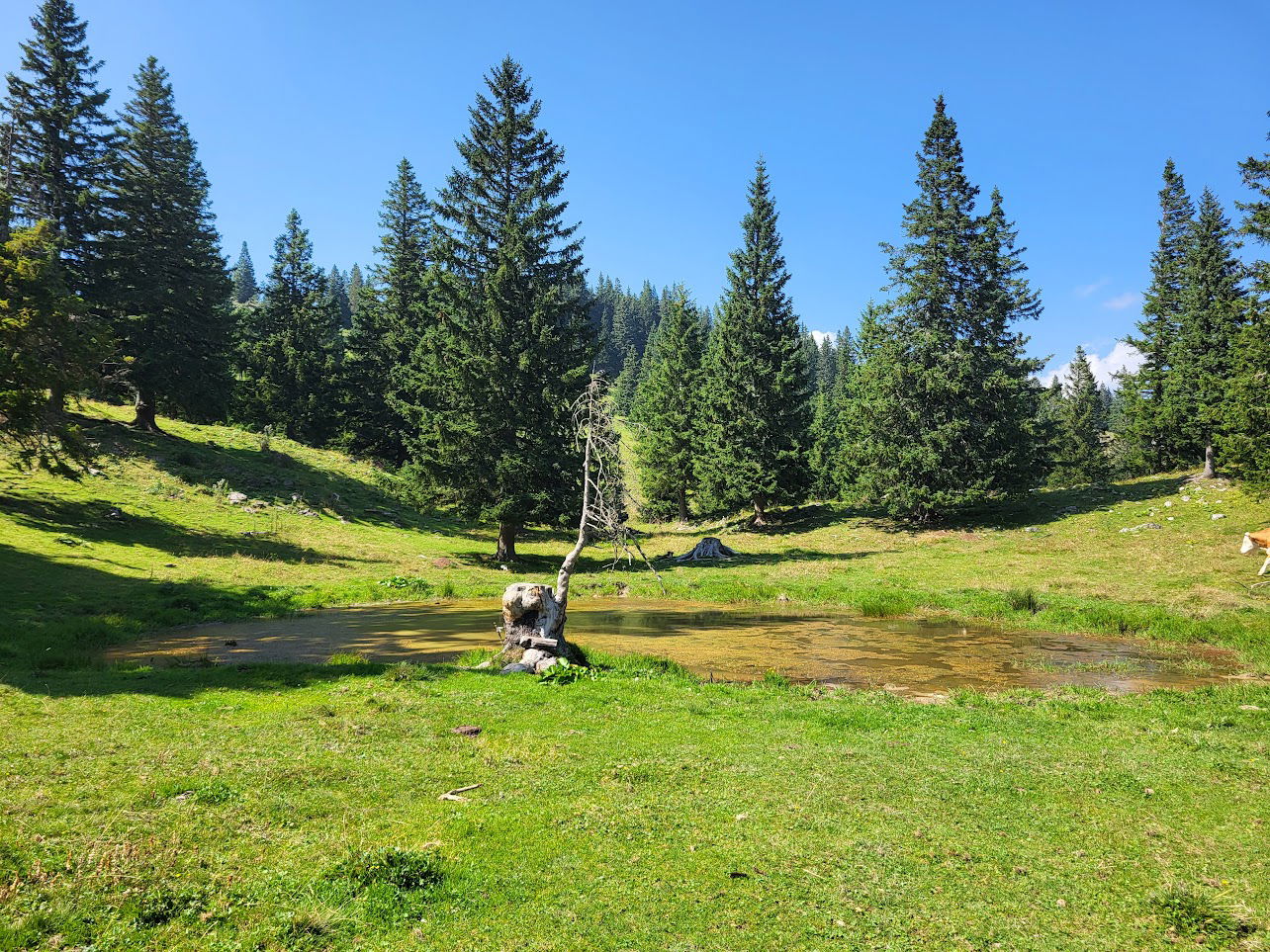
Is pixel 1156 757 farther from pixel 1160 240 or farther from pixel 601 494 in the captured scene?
pixel 1160 240

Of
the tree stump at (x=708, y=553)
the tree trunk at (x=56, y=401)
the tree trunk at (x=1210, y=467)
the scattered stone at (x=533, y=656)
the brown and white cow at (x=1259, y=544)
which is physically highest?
the tree trunk at (x=56, y=401)

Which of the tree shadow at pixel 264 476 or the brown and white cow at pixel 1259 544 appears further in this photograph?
the tree shadow at pixel 264 476

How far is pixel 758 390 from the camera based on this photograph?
169 feet

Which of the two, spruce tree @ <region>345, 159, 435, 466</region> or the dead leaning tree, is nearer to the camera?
the dead leaning tree

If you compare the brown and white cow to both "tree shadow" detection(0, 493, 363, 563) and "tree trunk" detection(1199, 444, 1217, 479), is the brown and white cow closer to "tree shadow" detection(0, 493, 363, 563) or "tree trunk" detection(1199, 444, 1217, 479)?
"tree trunk" detection(1199, 444, 1217, 479)

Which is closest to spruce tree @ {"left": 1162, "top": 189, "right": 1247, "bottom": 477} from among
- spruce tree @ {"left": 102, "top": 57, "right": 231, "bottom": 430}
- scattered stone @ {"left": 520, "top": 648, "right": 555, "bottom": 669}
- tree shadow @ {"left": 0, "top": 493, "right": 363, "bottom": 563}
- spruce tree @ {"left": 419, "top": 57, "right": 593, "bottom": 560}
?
spruce tree @ {"left": 419, "top": 57, "right": 593, "bottom": 560}

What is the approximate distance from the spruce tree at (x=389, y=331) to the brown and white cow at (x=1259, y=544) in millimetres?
54653

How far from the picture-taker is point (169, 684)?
12.7 m

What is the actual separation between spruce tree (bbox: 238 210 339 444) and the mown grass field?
40586 mm

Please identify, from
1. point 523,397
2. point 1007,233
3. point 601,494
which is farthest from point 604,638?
point 1007,233

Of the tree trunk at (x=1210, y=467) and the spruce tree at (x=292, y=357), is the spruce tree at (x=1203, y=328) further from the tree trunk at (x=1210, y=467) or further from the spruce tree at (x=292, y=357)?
the spruce tree at (x=292, y=357)

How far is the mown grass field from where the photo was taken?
5680mm

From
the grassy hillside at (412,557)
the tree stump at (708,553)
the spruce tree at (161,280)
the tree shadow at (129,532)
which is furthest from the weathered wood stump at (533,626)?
the spruce tree at (161,280)

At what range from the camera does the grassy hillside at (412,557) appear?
2105 cm
